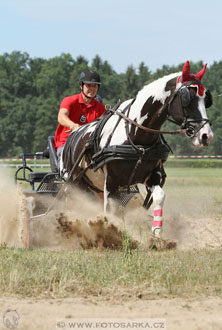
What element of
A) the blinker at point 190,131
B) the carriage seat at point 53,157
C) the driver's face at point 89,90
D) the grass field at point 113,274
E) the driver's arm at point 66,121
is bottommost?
the grass field at point 113,274

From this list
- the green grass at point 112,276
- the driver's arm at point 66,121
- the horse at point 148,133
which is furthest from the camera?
the driver's arm at point 66,121

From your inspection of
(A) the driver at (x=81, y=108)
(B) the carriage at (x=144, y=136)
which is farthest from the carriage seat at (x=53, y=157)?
(B) the carriage at (x=144, y=136)

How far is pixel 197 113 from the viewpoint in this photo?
617cm

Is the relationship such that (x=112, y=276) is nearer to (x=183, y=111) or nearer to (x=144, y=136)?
(x=183, y=111)

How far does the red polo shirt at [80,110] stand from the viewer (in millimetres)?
8258

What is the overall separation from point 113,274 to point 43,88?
90821mm

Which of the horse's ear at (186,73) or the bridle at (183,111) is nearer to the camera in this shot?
the bridle at (183,111)

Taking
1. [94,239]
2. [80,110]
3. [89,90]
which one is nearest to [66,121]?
[80,110]

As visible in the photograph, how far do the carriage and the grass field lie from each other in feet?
3.08

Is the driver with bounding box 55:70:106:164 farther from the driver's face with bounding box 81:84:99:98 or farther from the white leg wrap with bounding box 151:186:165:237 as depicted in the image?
the white leg wrap with bounding box 151:186:165:237

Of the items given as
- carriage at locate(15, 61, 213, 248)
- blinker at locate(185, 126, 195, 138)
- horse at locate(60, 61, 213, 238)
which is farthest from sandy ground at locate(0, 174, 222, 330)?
blinker at locate(185, 126, 195, 138)

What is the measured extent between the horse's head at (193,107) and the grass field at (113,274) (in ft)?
4.28

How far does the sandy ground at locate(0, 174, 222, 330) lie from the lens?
154 inches

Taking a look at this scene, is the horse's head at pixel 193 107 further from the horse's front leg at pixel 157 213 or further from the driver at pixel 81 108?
the driver at pixel 81 108
